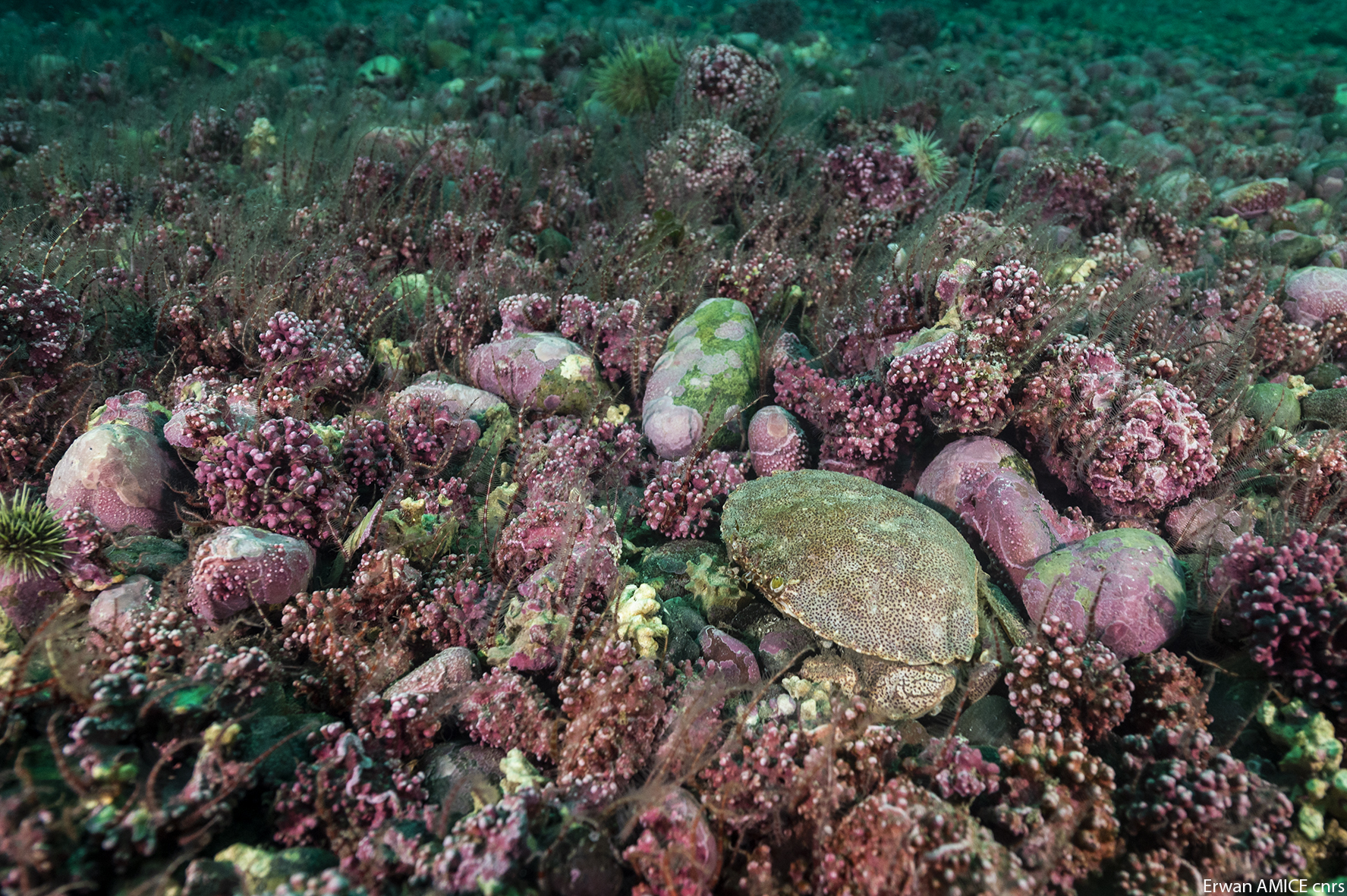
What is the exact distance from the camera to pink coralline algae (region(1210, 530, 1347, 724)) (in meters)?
3.16

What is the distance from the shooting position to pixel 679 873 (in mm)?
2631

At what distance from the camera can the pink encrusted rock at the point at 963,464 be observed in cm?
457

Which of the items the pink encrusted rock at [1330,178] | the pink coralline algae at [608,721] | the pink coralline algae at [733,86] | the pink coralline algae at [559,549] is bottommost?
the pink coralline algae at [608,721]

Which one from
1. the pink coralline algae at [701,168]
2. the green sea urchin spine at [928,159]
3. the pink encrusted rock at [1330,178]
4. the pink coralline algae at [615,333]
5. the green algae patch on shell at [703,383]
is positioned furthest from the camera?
the pink encrusted rock at [1330,178]

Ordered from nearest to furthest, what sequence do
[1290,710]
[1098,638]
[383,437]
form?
1. [1290,710]
2. [1098,638]
3. [383,437]

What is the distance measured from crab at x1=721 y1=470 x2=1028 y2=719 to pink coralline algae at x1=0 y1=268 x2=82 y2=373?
4622 mm

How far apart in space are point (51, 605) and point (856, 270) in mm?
6513

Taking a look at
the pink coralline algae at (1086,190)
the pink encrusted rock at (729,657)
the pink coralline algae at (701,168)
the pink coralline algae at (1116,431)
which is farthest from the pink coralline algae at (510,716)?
the pink coralline algae at (1086,190)

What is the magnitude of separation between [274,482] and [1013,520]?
447cm

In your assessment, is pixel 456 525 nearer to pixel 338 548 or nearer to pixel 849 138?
pixel 338 548

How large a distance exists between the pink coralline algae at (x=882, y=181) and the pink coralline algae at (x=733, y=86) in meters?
1.77

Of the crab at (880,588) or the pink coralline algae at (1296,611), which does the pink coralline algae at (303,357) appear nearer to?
the crab at (880,588)

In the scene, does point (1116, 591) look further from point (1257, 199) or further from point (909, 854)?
point (1257, 199)

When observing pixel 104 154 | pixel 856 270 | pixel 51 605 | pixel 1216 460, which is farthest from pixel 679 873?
pixel 104 154
